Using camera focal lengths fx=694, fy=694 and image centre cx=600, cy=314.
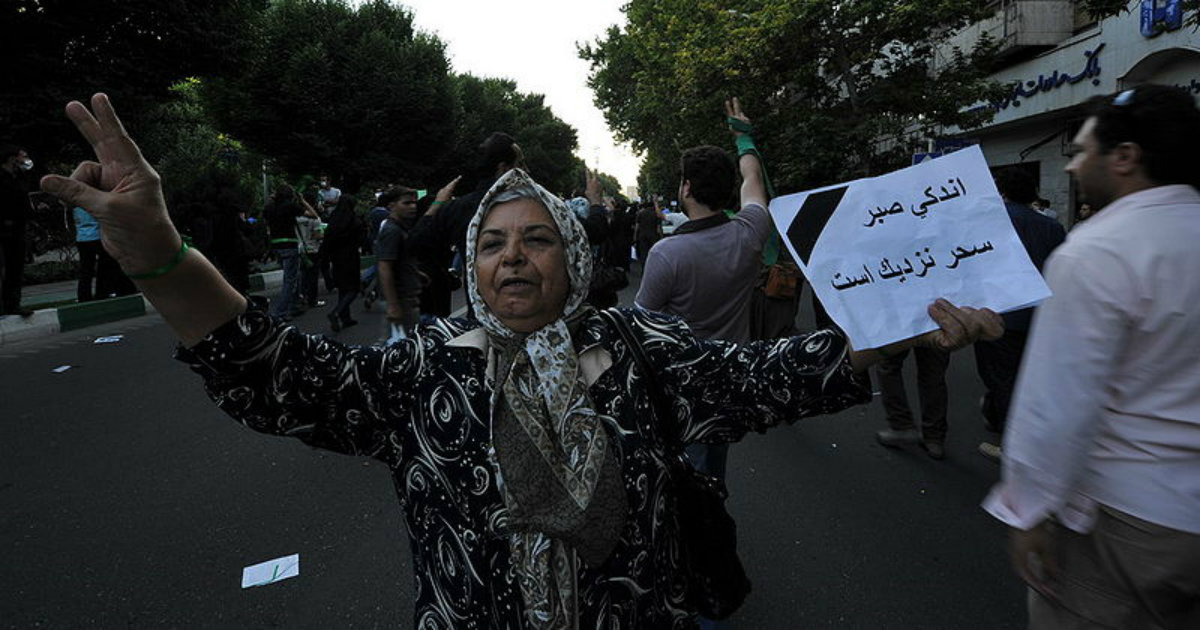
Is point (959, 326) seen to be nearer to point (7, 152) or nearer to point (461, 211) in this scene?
point (461, 211)

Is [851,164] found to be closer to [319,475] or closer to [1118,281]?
[319,475]

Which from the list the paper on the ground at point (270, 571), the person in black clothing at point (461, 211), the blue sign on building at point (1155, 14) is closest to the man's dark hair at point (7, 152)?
the person in black clothing at point (461, 211)

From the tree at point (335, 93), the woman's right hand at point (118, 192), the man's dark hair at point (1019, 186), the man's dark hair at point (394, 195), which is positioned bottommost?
the woman's right hand at point (118, 192)

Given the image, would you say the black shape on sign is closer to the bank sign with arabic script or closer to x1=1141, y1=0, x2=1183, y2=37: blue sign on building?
the bank sign with arabic script

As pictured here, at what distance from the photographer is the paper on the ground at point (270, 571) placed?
3123 mm

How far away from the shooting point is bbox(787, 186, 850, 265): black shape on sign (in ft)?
5.12

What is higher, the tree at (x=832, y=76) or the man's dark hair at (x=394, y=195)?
the tree at (x=832, y=76)

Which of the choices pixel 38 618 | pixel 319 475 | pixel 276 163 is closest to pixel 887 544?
pixel 319 475

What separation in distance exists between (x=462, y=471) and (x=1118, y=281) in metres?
1.44

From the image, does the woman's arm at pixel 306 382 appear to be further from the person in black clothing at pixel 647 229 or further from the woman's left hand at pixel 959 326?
the person in black clothing at pixel 647 229

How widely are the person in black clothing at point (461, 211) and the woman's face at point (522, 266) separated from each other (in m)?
1.90

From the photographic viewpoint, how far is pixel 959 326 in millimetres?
1381

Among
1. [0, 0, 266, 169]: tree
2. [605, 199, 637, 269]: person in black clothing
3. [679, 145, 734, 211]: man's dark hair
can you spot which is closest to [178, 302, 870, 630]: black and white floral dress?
[679, 145, 734, 211]: man's dark hair

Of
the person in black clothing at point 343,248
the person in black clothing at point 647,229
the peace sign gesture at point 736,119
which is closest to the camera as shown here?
the peace sign gesture at point 736,119
